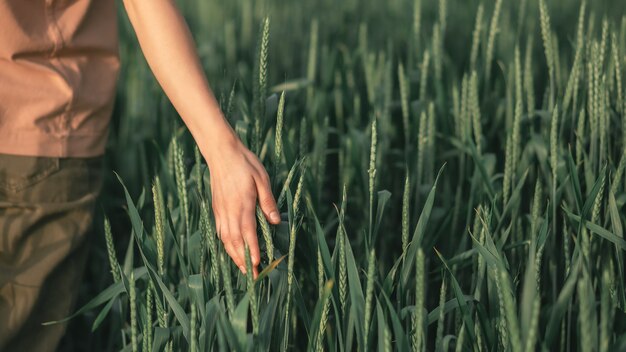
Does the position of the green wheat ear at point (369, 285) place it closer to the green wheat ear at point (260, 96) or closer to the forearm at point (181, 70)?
the forearm at point (181, 70)

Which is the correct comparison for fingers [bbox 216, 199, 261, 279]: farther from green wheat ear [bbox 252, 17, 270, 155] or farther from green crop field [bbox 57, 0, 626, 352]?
green wheat ear [bbox 252, 17, 270, 155]

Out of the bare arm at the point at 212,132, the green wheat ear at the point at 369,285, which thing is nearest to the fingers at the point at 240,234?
the bare arm at the point at 212,132

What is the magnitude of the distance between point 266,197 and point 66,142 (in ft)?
0.98

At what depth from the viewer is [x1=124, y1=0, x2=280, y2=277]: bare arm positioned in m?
1.05

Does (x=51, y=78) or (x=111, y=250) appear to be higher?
(x=51, y=78)

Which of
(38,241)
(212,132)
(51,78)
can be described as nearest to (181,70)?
(212,132)

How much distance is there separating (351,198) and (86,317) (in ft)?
1.82

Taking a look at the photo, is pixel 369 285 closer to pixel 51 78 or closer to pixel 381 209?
pixel 381 209

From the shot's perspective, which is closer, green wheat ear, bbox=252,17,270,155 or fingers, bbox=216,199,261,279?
fingers, bbox=216,199,261,279

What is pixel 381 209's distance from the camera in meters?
1.27

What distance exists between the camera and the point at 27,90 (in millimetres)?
1131

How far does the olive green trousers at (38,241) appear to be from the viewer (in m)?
1.16

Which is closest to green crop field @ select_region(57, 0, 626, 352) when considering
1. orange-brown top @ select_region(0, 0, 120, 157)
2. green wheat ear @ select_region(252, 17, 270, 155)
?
green wheat ear @ select_region(252, 17, 270, 155)

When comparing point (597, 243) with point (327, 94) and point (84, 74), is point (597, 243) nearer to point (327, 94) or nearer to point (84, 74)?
point (84, 74)
